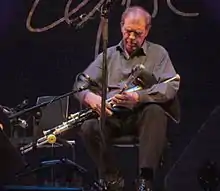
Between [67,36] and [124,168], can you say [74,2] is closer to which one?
[67,36]

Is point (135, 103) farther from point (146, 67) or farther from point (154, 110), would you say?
point (146, 67)

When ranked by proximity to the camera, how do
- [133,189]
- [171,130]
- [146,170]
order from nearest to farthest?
[146,170], [133,189], [171,130]

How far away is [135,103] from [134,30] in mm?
511

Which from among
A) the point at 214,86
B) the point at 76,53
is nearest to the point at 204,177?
the point at 214,86

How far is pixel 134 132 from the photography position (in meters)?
3.90

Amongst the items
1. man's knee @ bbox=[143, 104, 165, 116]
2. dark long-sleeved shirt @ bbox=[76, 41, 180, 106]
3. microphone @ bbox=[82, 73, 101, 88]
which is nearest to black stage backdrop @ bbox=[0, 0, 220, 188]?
dark long-sleeved shirt @ bbox=[76, 41, 180, 106]

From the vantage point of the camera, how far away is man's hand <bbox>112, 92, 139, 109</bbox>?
3.74m

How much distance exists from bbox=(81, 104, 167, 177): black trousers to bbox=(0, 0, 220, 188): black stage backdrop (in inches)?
32.7

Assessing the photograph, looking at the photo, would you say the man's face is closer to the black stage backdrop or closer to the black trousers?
the black trousers

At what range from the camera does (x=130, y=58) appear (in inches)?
161

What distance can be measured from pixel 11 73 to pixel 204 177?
1.75 meters

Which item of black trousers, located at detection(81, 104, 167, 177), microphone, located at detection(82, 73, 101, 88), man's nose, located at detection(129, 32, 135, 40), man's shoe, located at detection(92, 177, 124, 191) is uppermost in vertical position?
man's nose, located at detection(129, 32, 135, 40)

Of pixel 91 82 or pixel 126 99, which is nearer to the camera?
pixel 126 99

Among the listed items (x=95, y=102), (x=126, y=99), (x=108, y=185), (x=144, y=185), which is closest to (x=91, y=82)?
(x=95, y=102)
